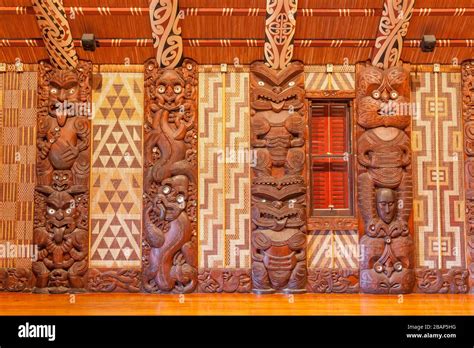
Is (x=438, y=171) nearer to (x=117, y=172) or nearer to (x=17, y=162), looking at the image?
(x=117, y=172)

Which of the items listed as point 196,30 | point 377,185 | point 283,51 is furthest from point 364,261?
point 196,30

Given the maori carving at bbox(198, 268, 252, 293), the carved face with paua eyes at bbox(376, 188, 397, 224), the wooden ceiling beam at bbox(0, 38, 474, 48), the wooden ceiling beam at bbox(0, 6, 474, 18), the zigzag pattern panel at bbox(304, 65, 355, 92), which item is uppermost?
the wooden ceiling beam at bbox(0, 6, 474, 18)

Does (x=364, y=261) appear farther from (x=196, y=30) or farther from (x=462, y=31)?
(x=196, y=30)

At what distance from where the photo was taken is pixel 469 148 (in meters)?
7.37

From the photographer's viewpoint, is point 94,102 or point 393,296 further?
point 94,102

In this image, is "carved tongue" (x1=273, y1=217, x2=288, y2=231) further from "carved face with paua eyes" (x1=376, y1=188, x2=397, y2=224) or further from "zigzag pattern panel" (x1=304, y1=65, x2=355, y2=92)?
"zigzag pattern panel" (x1=304, y1=65, x2=355, y2=92)

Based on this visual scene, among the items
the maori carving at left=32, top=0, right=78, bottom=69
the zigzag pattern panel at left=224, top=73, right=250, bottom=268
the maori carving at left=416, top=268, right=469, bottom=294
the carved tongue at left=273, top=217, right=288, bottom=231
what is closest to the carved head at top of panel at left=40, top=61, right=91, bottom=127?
the maori carving at left=32, top=0, right=78, bottom=69

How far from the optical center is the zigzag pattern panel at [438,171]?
7355 millimetres

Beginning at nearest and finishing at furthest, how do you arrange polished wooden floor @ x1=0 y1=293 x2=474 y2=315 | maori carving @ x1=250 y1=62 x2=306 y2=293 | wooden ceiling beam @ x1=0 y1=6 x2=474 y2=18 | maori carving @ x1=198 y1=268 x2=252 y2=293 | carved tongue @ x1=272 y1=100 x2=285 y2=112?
polished wooden floor @ x1=0 y1=293 x2=474 y2=315, wooden ceiling beam @ x1=0 y1=6 x2=474 y2=18, maori carving @ x1=250 y1=62 x2=306 y2=293, maori carving @ x1=198 y1=268 x2=252 y2=293, carved tongue @ x1=272 y1=100 x2=285 y2=112

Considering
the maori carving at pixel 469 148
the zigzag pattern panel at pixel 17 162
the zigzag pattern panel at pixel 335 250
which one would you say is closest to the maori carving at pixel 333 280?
the zigzag pattern panel at pixel 335 250

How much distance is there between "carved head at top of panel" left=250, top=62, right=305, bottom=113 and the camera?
7.31 metres

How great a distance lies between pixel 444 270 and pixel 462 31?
3.10 m

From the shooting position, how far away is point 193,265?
7160 millimetres

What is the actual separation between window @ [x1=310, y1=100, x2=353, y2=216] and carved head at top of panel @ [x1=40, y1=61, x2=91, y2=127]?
305 cm
